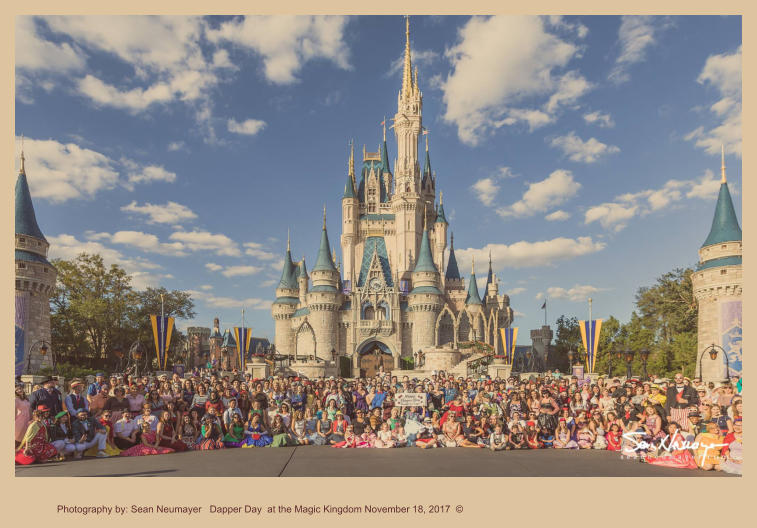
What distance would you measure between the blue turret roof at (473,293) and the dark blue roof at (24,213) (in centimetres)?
3865

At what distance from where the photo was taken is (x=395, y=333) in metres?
51.9

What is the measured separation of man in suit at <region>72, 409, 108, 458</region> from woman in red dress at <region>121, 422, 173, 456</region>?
440 millimetres

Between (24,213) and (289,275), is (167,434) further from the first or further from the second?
(289,275)

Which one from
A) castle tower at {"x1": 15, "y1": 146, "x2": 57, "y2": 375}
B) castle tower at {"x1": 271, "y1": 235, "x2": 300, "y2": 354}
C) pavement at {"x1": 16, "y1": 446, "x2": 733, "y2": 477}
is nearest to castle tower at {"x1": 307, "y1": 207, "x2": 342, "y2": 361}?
castle tower at {"x1": 271, "y1": 235, "x2": 300, "y2": 354}

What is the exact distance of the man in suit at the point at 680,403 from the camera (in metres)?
11.2

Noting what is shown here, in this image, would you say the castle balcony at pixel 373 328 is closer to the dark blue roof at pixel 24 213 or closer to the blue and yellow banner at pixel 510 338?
the blue and yellow banner at pixel 510 338

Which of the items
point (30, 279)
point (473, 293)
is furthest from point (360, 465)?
point (473, 293)

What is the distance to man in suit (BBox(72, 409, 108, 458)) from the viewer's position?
417 inches

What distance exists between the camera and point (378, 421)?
13.3 meters

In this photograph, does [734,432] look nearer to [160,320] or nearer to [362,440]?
[362,440]

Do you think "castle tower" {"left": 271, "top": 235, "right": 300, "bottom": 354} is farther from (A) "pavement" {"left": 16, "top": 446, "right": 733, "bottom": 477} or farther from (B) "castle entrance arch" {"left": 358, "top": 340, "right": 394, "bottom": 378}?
(A) "pavement" {"left": 16, "top": 446, "right": 733, "bottom": 477}

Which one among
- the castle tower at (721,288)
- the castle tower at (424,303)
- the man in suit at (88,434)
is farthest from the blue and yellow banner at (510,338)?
the man in suit at (88,434)
